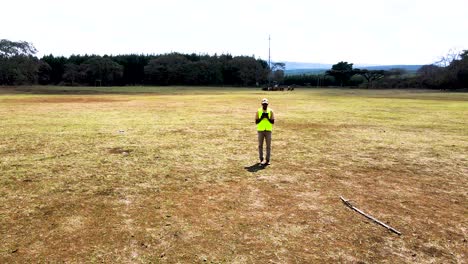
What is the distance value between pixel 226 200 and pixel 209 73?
320ft

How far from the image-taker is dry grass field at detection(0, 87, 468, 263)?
6.13 meters

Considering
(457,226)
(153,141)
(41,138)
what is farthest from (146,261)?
(41,138)

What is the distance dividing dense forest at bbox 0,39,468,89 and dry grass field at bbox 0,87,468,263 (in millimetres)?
81482

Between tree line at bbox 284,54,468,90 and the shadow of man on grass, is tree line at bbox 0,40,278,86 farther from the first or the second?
the shadow of man on grass

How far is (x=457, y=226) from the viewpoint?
722 centimetres

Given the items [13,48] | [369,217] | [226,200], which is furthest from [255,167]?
[13,48]

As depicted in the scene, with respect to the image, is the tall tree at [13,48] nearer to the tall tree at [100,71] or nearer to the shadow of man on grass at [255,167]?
the tall tree at [100,71]

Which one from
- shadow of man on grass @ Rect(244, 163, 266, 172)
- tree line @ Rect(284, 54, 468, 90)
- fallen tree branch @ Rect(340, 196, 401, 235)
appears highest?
tree line @ Rect(284, 54, 468, 90)

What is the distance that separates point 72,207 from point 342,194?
641 centimetres

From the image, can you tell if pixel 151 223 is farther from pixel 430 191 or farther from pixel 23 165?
pixel 430 191

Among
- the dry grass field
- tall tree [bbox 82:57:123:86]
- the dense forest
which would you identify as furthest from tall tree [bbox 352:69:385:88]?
the dry grass field

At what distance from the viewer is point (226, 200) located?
8.48 m

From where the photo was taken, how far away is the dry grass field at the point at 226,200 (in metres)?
6.13

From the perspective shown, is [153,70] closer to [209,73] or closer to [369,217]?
[209,73]
